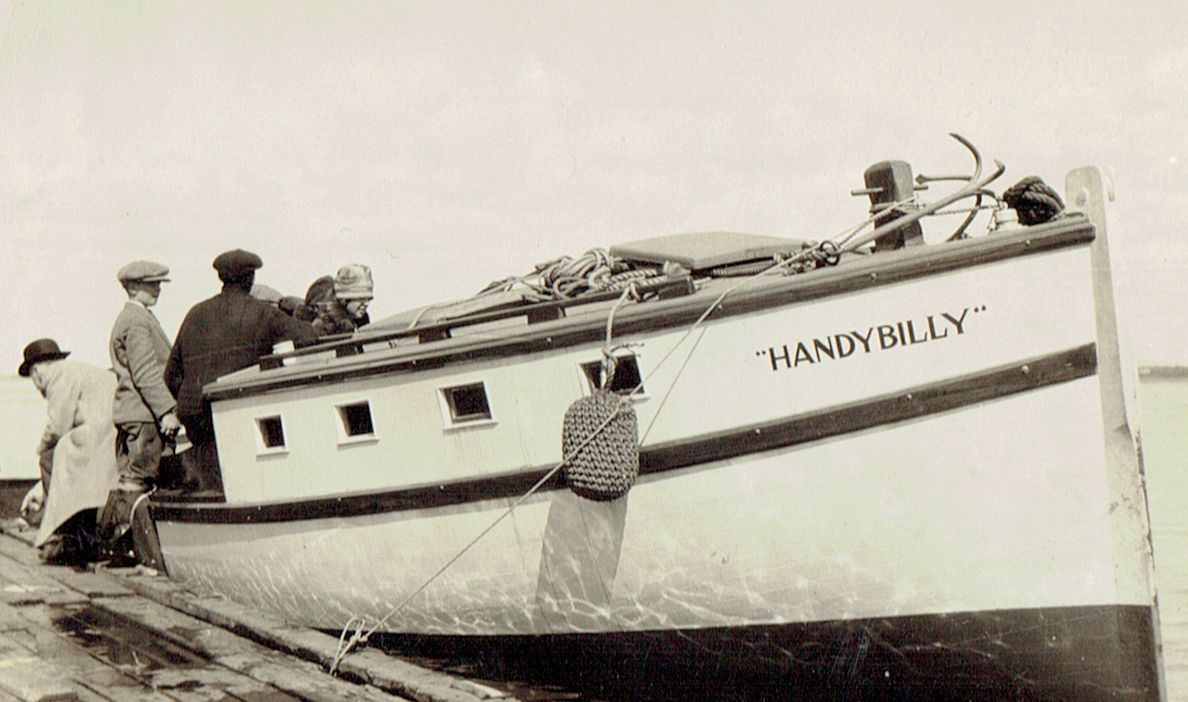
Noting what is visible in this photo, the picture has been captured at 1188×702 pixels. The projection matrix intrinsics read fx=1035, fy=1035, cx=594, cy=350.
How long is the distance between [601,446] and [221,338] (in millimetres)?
3015

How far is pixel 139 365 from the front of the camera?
656 cm

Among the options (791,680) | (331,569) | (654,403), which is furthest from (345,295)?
(791,680)

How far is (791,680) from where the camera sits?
429 centimetres

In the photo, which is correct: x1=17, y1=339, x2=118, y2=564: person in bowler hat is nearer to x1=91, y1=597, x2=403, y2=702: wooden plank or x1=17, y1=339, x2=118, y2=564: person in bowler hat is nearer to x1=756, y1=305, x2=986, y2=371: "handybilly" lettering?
x1=91, y1=597, x2=403, y2=702: wooden plank

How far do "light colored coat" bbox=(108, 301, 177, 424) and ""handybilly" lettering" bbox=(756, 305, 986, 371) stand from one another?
13.8ft

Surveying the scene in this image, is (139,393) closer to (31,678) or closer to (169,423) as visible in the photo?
(169,423)

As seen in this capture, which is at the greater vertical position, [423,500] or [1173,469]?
[423,500]

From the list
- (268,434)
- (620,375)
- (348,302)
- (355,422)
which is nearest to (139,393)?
(348,302)

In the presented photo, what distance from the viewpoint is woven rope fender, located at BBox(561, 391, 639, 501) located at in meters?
3.99

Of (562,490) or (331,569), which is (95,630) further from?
(562,490)

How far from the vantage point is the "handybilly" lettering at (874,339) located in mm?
3965

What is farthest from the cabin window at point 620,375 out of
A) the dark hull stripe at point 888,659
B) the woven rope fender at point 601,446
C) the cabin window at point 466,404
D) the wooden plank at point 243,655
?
the wooden plank at point 243,655

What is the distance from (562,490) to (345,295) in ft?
9.24

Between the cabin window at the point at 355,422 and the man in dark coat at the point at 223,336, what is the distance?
914mm
